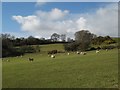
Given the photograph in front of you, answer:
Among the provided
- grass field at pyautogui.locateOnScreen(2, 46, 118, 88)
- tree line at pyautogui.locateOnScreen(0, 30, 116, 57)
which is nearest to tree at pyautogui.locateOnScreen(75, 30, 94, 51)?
tree line at pyautogui.locateOnScreen(0, 30, 116, 57)

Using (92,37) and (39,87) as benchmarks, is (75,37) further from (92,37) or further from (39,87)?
(39,87)

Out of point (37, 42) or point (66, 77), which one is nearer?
point (66, 77)

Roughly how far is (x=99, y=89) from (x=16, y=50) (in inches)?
3512

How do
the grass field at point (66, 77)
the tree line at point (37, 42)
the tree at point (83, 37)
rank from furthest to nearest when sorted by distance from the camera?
the tree at point (83, 37) → the tree line at point (37, 42) → the grass field at point (66, 77)

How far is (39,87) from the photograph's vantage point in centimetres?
1574

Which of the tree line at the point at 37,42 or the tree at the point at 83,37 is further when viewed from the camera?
the tree at the point at 83,37

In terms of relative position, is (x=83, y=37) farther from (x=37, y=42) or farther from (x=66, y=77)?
(x=66, y=77)

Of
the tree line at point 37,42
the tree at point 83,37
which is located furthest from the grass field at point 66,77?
the tree at point 83,37

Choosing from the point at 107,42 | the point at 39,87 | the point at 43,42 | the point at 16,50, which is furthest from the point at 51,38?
the point at 39,87

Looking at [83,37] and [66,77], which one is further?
[83,37]

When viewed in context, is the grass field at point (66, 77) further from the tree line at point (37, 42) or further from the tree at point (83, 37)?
the tree at point (83, 37)

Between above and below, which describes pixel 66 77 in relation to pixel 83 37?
below

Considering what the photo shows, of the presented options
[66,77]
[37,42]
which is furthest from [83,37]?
[66,77]

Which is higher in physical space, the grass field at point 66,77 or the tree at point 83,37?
the tree at point 83,37
